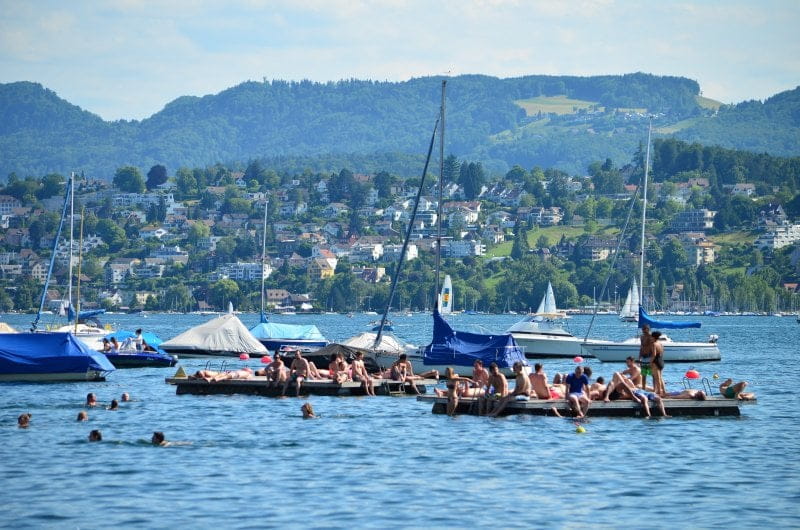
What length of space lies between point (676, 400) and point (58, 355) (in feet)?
82.7

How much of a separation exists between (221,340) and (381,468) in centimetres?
4056

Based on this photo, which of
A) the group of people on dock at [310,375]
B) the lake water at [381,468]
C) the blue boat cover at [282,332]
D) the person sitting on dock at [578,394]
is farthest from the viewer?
the blue boat cover at [282,332]

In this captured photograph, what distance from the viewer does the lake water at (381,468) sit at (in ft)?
93.5

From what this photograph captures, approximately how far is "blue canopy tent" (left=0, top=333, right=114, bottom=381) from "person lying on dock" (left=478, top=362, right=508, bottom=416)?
19965 millimetres

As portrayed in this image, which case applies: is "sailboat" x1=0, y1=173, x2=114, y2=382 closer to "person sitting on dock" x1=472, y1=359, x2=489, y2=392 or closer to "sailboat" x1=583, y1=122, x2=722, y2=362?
"person sitting on dock" x1=472, y1=359, x2=489, y2=392

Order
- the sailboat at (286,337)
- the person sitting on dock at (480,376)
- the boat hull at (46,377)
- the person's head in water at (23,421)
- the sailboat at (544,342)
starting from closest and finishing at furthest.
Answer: the person's head in water at (23,421)
the person sitting on dock at (480,376)
the boat hull at (46,377)
the sailboat at (544,342)
the sailboat at (286,337)

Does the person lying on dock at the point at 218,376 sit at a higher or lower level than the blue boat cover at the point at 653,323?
lower

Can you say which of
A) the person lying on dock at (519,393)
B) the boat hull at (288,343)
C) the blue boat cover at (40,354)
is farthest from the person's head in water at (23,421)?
the boat hull at (288,343)

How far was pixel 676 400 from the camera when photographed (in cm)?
4325

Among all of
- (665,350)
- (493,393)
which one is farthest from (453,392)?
(665,350)

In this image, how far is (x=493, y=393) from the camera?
43.2 m

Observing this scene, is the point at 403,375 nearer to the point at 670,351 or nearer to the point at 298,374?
the point at 298,374

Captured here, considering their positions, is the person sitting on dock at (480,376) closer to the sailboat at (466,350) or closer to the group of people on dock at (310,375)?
the group of people on dock at (310,375)

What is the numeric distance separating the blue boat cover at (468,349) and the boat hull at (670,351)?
20.7m
